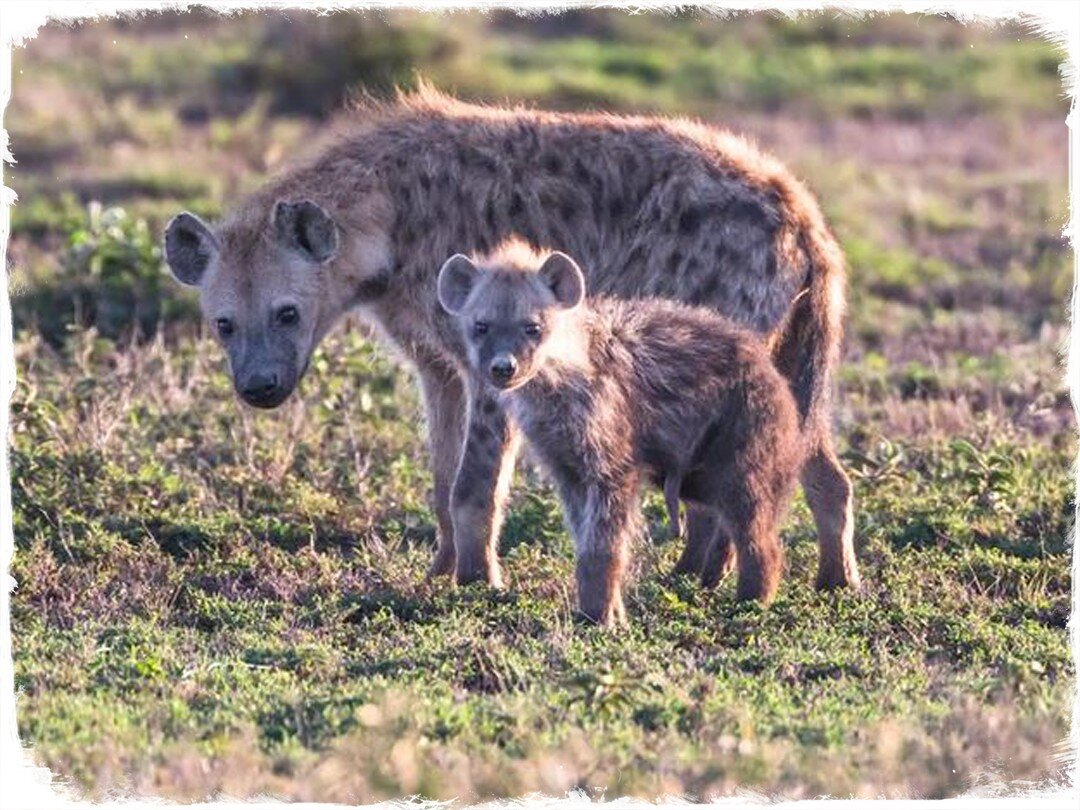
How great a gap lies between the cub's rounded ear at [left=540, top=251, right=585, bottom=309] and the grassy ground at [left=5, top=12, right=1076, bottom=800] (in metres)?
0.78

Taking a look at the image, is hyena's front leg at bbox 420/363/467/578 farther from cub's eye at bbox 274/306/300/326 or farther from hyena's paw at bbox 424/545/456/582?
cub's eye at bbox 274/306/300/326

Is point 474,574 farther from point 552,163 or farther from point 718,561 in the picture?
point 552,163

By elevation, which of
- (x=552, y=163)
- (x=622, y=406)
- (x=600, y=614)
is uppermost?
(x=552, y=163)

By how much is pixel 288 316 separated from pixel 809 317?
4.67 feet

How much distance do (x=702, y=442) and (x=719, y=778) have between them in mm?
1473

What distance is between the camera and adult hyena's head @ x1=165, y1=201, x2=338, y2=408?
5.55m

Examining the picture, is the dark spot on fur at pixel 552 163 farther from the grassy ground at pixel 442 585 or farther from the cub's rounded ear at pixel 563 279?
the grassy ground at pixel 442 585

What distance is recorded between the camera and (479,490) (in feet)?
18.7

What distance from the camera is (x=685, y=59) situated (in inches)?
607

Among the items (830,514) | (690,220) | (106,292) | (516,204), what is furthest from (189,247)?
(106,292)

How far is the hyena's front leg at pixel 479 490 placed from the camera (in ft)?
18.6

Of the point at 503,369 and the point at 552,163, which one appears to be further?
the point at 552,163

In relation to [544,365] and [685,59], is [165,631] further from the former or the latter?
[685,59]

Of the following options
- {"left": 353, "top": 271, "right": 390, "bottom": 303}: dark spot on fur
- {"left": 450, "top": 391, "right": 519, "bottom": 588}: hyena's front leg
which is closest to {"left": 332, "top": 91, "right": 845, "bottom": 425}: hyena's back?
{"left": 353, "top": 271, "right": 390, "bottom": 303}: dark spot on fur
